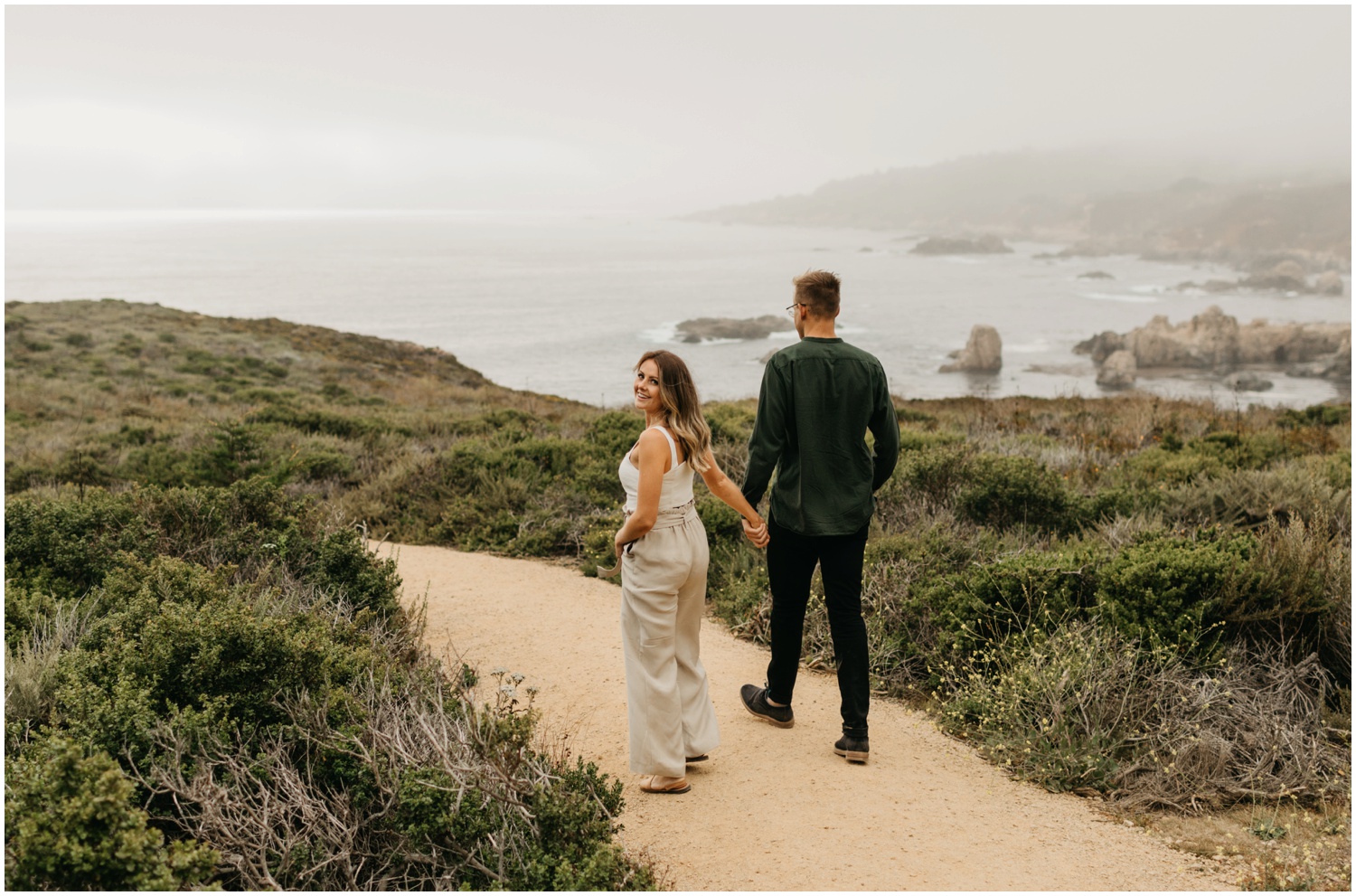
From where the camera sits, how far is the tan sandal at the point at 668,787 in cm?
394

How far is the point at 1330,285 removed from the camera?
11938 cm

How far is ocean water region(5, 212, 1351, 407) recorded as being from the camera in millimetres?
51062

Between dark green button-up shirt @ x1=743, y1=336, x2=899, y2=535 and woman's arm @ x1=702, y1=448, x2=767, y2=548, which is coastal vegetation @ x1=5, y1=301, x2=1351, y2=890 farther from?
dark green button-up shirt @ x1=743, y1=336, x2=899, y2=535

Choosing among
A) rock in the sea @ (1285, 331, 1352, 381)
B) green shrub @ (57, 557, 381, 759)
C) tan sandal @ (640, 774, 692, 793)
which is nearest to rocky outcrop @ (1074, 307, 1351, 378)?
rock in the sea @ (1285, 331, 1352, 381)

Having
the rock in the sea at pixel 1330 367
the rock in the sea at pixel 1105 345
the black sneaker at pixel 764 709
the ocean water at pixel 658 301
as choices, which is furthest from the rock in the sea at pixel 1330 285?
the black sneaker at pixel 764 709

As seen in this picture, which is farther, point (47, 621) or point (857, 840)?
point (47, 621)

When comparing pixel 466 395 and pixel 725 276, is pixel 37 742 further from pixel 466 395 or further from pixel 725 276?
pixel 725 276

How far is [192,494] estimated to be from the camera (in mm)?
6547

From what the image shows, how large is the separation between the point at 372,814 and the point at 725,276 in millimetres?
113702

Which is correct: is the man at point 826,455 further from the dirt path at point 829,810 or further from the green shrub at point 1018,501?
the green shrub at point 1018,501

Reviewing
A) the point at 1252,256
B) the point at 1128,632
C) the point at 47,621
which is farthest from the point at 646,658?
the point at 1252,256

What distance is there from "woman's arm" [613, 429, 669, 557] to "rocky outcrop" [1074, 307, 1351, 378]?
203 ft

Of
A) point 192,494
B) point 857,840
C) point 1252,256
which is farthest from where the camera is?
point 1252,256

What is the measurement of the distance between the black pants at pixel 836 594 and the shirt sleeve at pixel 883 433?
26 centimetres
